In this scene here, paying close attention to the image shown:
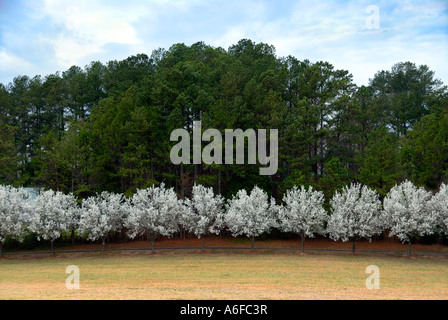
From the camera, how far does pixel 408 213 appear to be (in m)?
49.0

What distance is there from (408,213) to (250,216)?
63.2ft

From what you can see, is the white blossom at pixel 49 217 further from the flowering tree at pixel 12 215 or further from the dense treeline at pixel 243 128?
the dense treeline at pixel 243 128

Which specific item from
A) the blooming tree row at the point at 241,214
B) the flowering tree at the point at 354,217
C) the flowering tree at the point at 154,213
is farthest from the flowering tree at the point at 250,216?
the flowering tree at the point at 354,217

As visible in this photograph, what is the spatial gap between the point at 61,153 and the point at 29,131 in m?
36.5

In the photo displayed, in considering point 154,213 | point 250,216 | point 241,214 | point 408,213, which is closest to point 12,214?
point 154,213

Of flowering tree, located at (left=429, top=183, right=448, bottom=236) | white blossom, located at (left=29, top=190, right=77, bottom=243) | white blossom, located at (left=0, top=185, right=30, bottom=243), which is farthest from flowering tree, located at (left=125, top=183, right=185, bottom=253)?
flowering tree, located at (left=429, top=183, right=448, bottom=236)

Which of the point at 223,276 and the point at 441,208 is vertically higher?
the point at 441,208

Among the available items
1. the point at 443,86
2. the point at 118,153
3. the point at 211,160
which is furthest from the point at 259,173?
the point at 443,86

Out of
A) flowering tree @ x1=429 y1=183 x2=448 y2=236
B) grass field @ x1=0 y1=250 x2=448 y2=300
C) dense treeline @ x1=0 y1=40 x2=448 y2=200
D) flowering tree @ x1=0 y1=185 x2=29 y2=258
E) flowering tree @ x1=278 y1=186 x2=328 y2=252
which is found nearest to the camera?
grass field @ x1=0 y1=250 x2=448 y2=300

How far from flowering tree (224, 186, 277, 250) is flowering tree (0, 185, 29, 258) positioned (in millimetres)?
25766

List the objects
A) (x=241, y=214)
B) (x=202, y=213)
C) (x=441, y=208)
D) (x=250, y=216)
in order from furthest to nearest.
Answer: (x=202, y=213), (x=241, y=214), (x=250, y=216), (x=441, y=208)

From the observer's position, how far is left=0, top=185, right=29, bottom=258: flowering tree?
49812 millimetres

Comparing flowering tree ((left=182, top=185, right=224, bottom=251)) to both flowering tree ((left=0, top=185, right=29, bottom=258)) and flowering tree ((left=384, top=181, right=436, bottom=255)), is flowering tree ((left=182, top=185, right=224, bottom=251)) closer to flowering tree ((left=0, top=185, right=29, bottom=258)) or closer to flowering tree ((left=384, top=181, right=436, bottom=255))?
flowering tree ((left=0, top=185, right=29, bottom=258))

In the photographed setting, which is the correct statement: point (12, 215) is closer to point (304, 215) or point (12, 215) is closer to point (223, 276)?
point (223, 276)
